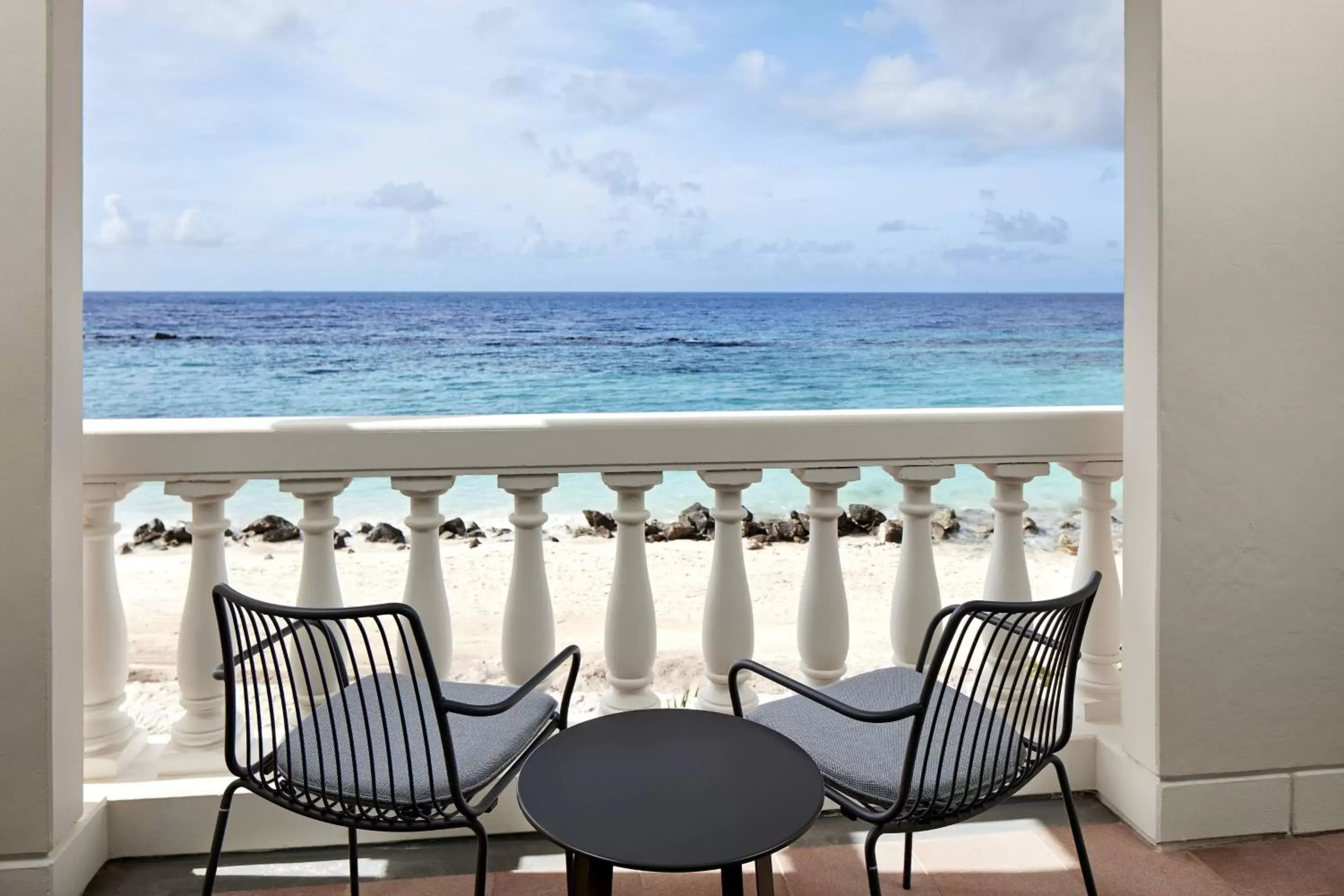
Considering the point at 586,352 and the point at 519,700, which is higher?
the point at 586,352

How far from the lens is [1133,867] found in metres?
2.24

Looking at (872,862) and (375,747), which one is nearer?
(872,862)

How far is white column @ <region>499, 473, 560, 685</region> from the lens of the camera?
2.38 m

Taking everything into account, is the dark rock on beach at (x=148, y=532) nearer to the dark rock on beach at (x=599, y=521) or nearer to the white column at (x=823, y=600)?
the dark rock on beach at (x=599, y=521)

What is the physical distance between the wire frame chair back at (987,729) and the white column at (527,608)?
98cm

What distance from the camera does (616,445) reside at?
233 cm

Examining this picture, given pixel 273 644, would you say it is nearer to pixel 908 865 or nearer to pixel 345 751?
pixel 345 751

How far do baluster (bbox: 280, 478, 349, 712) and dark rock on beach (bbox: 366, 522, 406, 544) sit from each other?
10911 millimetres

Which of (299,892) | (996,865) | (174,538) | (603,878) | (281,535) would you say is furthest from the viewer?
(281,535)

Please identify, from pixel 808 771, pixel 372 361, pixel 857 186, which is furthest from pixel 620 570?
pixel 857 186

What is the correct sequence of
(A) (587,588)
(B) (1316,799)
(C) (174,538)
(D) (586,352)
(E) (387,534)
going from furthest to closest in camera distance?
(D) (586,352) → (E) (387,534) → (C) (174,538) → (A) (587,588) → (B) (1316,799)

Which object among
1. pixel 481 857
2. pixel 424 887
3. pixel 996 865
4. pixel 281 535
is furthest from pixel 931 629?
pixel 281 535

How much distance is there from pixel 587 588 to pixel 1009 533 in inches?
335

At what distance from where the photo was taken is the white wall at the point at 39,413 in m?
1.85
